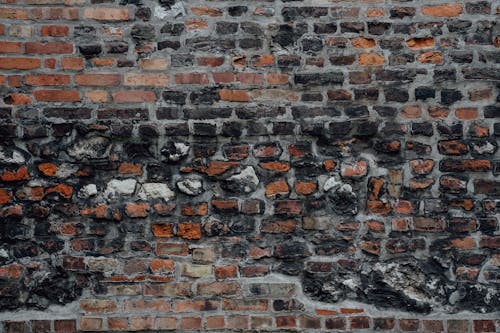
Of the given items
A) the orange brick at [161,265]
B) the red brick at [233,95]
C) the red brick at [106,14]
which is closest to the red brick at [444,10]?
the red brick at [233,95]

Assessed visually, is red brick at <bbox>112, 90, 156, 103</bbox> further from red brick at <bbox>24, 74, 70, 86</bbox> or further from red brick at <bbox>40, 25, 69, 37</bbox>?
red brick at <bbox>40, 25, 69, 37</bbox>

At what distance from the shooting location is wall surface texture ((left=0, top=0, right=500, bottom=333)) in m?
2.73

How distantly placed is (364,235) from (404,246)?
19 cm

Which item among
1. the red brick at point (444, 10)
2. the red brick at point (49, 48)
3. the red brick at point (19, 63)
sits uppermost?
the red brick at point (444, 10)

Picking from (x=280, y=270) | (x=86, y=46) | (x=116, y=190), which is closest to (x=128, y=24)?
(x=86, y=46)

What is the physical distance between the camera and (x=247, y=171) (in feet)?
9.05

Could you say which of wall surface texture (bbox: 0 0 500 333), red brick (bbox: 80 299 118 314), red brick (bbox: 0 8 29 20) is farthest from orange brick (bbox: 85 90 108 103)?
red brick (bbox: 80 299 118 314)

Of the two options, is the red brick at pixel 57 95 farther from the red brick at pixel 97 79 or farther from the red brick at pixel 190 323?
the red brick at pixel 190 323

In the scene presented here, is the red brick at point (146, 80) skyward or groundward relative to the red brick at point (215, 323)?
skyward

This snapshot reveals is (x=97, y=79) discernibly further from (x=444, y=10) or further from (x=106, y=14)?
(x=444, y=10)

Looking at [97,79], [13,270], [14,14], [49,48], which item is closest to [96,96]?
[97,79]

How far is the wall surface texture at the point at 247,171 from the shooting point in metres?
2.73

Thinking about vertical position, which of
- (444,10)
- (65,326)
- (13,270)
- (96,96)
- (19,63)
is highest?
(444,10)

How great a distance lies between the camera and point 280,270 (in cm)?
275
